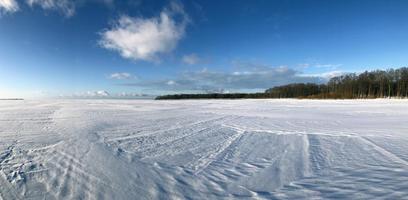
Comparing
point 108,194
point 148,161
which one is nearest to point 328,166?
point 148,161

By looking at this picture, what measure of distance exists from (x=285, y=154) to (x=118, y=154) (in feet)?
11.8

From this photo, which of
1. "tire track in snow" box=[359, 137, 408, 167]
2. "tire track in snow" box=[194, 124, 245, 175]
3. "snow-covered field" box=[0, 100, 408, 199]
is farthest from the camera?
"tire track in snow" box=[359, 137, 408, 167]

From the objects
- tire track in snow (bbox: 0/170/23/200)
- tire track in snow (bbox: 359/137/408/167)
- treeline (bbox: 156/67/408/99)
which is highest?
treeline (bbox: 156/67/408/99)

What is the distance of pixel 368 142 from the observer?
6113mm

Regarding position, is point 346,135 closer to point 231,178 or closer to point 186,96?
point 231,178

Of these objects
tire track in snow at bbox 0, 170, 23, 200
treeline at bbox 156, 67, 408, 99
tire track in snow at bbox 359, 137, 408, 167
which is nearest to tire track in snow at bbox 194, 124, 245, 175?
tire track in snow at bbox 0, 170, 23, 200

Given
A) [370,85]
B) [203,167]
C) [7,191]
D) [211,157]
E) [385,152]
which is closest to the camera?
[7,191]

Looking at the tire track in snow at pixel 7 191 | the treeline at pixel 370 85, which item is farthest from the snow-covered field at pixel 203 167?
the treeline at pixel 370 85

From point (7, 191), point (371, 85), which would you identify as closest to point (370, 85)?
point (371, 85)

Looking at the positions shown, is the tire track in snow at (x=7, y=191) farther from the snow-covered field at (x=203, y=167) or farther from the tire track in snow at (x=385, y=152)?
the tire track in snow at (x=385, y=152)

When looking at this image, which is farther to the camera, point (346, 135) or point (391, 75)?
point (391, 75)

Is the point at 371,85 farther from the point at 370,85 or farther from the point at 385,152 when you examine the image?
the point at 385,152

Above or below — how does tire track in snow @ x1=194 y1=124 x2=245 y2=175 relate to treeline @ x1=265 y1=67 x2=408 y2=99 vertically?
below

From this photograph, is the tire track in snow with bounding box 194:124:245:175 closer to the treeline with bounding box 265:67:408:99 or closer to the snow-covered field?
the snow-covered field
